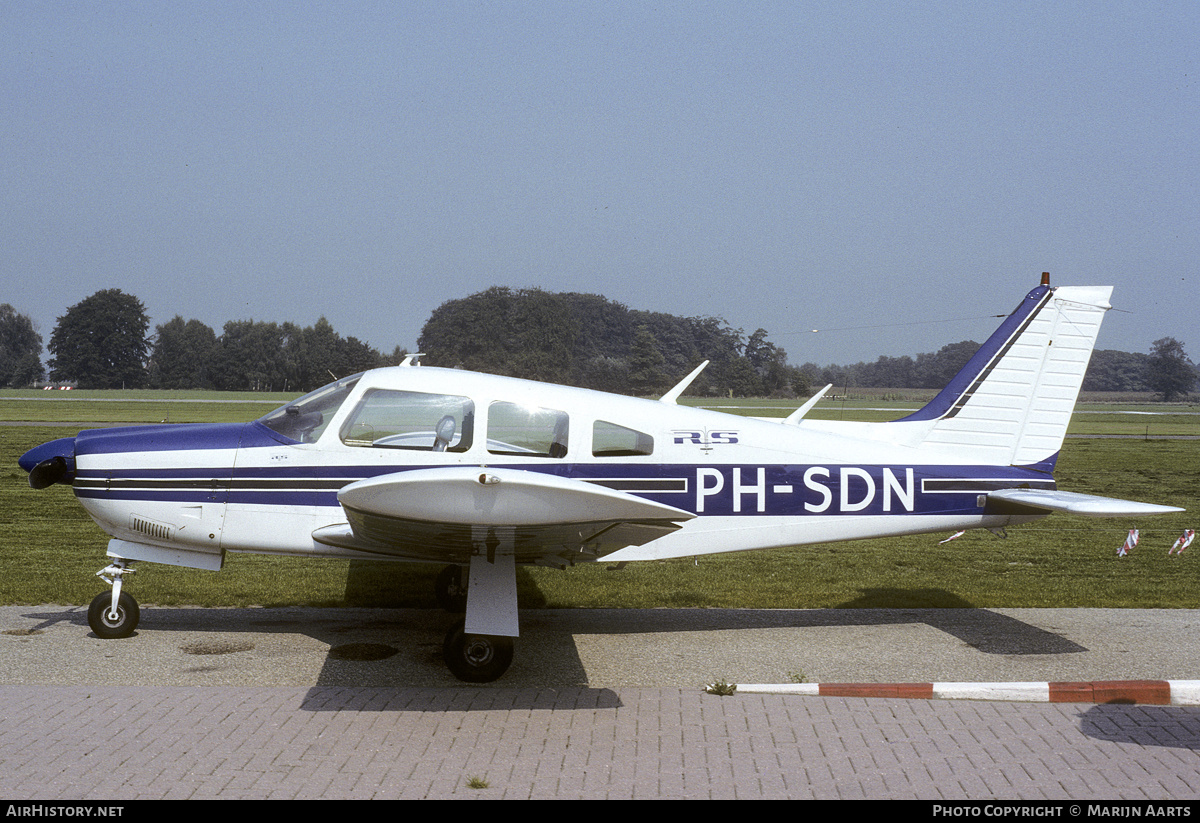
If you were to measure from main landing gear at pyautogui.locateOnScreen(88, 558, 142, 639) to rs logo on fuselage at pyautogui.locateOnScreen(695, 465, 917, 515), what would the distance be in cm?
410

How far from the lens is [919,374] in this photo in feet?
150

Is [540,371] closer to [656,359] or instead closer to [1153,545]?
[656,359]

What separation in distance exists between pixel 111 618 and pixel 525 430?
323 centimetres

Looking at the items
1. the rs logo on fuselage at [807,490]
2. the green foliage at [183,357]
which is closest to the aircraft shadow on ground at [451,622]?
the rs logo on fuselage at [807,490]

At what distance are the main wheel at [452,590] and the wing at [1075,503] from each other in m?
4.19

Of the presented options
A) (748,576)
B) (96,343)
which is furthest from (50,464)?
(96,343)

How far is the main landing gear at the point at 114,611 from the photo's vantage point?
21.8ft

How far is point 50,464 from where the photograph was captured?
6.47 metres

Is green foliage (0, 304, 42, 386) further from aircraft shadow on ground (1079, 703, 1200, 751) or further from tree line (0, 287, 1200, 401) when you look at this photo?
aircraft shadow on ground (1079, 703, 1200, 751)

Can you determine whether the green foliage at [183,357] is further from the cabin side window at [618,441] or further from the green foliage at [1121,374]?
the green foliage at [1121,374]

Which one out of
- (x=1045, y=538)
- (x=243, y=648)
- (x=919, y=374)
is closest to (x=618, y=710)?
(x=243, y=648)

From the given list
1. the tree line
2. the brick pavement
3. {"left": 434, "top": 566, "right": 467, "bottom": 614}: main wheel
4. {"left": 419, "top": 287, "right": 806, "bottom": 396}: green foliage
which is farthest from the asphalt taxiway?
{"left": 419, "top": 287, "right": 806, "bottom": 396}: green foliage

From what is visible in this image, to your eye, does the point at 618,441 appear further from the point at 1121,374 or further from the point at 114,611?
the point at 1121,374

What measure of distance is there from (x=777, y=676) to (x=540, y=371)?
42.9 feet
